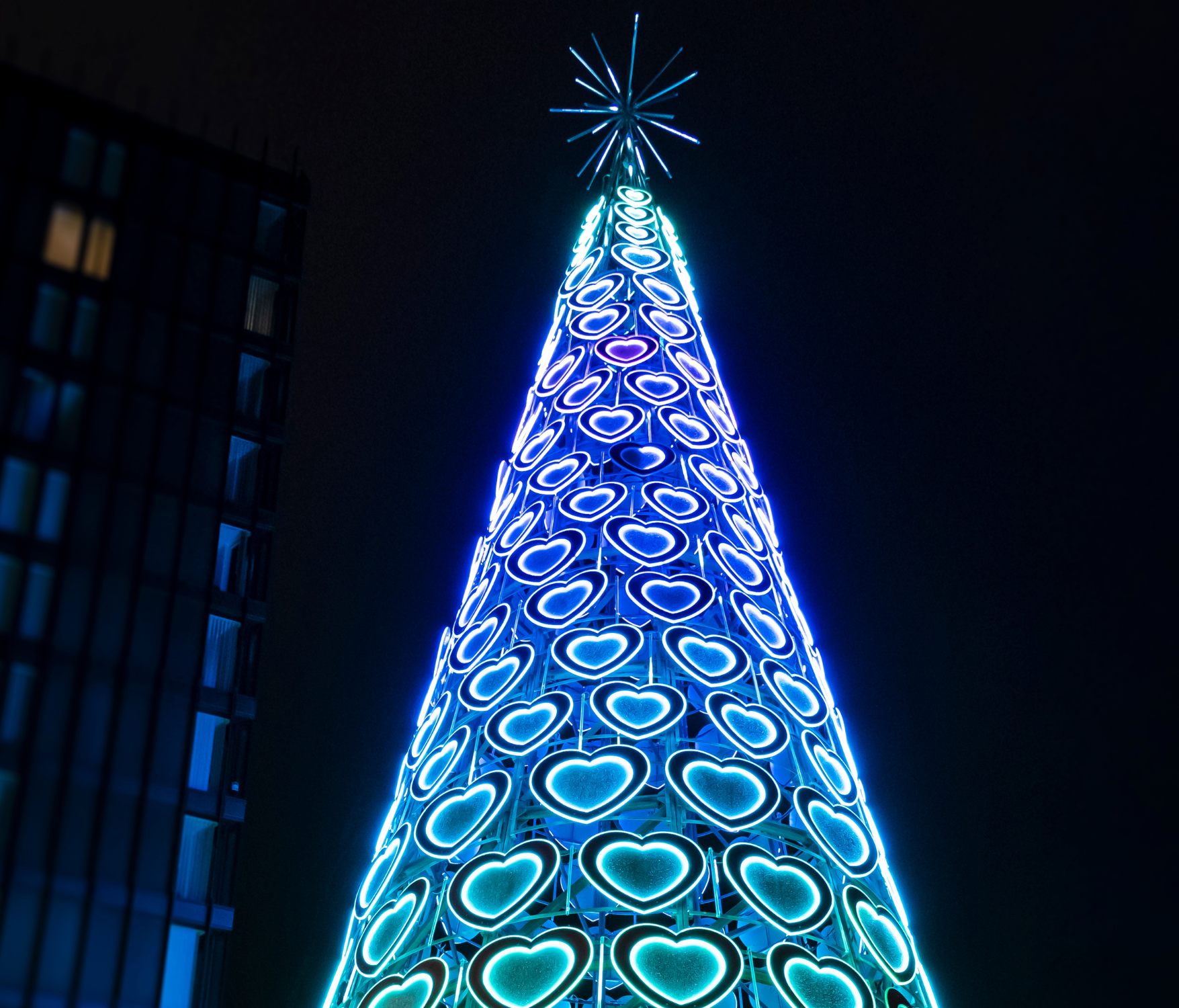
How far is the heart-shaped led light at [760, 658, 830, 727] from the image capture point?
27.2ft

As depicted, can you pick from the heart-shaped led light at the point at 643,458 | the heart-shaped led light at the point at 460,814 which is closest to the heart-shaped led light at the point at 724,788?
the heart-shaped led light at the point at 460,814

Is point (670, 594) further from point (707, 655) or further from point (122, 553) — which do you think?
point (122, 553)

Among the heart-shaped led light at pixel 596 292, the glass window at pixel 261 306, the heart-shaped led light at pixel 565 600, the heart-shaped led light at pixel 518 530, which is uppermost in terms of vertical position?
the glass window at pixel 261 306

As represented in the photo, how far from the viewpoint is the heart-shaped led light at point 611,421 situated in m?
9.62

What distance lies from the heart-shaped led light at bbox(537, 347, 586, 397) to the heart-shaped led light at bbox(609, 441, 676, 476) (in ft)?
3.33

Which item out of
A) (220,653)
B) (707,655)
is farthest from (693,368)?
(220,653)

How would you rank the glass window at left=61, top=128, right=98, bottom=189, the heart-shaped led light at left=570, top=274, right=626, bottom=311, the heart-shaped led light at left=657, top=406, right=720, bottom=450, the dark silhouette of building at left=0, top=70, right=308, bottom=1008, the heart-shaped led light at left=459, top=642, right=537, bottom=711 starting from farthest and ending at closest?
the glass window at left=61, top=128, right=98, bottom=189 < the dark silhouette of building at left=0, top=70, right=308, bottom=1008 < the heart-shaped led light at left=570, top=274, right=626, bottom=311 < the heart-shaped led light at left=657, top=406, right=720, bottom=450 < the heart-shaped led light at left=459, top=642, right=537, bottom=711

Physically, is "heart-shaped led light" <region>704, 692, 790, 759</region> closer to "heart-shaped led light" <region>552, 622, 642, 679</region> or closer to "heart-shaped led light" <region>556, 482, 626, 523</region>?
"heart-shaped led light" <region>552, 622, 642, 679</region>

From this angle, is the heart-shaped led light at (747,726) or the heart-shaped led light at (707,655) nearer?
the heart-shaped led light at (747,726)

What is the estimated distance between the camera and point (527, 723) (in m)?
7.92

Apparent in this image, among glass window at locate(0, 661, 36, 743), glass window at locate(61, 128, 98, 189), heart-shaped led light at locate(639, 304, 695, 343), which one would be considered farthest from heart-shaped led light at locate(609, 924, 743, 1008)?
glass window at locate(61, 128, 98, 189)

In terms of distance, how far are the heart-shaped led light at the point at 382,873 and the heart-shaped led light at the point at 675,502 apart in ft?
9.19

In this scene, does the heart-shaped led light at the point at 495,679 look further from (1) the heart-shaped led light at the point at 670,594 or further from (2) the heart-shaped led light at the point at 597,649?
(1) the heart-shaped led light at the point at 670,594

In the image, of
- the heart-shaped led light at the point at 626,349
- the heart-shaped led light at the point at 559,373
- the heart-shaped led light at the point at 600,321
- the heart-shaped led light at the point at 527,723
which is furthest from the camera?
the heart-shaped led light at the point at 600,321
